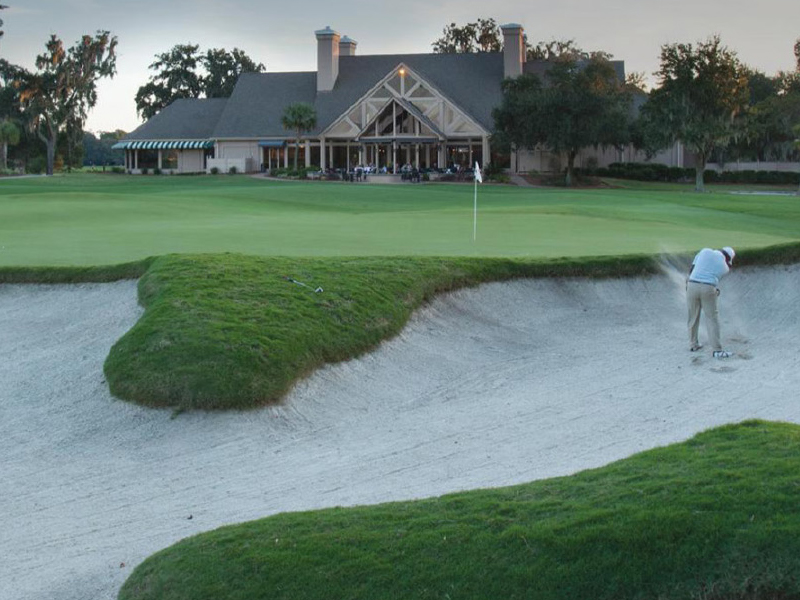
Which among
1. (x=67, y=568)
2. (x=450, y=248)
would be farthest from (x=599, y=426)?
(x=450, y=248)

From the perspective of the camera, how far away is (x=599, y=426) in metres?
13.2

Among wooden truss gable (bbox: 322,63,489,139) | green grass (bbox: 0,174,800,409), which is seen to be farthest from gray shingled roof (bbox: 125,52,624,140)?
green grass (bbox: 0,174,800,409)

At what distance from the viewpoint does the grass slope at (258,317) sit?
13133 mm

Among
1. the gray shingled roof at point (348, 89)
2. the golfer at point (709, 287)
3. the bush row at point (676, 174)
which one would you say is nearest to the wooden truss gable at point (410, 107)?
the gray shingled roof at point (348, 89)

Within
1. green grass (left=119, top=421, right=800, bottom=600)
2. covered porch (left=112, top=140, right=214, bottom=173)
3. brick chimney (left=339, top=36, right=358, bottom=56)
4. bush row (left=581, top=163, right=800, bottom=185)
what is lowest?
green grass (left=119, top=421, right=800, bottom=600)

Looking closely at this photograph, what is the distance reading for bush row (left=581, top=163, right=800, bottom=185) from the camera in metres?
87.6

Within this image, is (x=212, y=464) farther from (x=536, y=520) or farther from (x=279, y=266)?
(x=279, y=266)

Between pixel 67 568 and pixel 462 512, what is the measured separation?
10.9ft

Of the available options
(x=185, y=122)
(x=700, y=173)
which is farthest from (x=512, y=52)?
(x=185, y=122)

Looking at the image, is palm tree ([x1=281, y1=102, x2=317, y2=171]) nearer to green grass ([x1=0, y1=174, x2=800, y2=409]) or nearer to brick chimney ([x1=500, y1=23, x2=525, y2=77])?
brick chimney ([x1=500, y1=23, x2=525, y2=77])

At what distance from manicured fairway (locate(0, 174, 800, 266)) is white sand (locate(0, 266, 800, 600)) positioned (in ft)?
11.8

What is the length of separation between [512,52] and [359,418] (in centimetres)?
7840

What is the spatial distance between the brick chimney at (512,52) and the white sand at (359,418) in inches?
2755

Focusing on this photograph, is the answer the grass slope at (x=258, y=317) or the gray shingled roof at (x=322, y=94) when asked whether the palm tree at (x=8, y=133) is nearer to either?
the gray shingled roof at (x=322, y=94)
